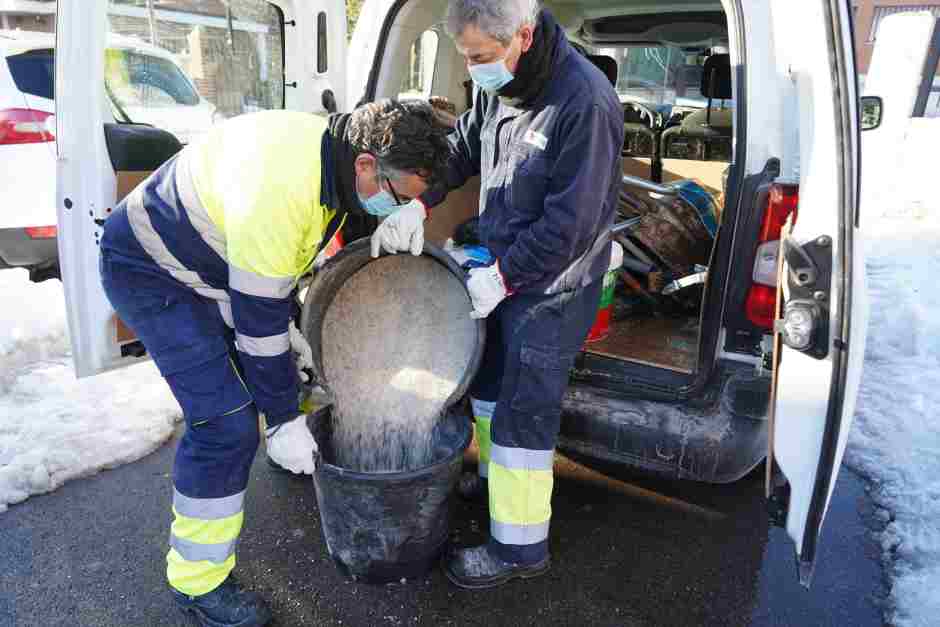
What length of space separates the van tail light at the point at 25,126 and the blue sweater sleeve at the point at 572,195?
307cm

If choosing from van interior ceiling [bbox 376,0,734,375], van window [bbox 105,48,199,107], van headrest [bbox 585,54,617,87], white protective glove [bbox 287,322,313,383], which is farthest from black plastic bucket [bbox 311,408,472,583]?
van headrest [bbox 585,54,617,87]

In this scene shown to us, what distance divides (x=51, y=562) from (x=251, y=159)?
1617 millimetres

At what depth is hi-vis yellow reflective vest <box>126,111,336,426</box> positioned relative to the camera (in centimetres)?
162

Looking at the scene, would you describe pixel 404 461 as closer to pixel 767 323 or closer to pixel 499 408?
pixel 499 408

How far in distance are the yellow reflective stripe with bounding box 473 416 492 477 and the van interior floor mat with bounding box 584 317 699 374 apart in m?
0.48

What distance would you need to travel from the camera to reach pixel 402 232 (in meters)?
2.00

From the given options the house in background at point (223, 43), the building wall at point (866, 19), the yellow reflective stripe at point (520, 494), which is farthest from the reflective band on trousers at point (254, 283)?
the building wall at point (866, 19)

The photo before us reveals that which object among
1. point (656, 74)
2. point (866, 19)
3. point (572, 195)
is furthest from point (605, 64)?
point (866, 19)

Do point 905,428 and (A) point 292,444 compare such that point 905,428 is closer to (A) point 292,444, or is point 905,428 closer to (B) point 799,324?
(B) point 799,324

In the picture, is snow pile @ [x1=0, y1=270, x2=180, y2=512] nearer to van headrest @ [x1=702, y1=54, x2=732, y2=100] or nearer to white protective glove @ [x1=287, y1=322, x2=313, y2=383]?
white protective glove @ [x1=287, y1=322, x2=313, y2=383]

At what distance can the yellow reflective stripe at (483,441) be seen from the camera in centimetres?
251

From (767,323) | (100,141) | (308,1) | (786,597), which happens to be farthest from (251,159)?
(786,597)

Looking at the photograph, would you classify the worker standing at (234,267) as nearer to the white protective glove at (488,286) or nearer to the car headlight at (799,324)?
the white protective glove at (488,286)

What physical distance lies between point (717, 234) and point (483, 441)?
3.78 ft
